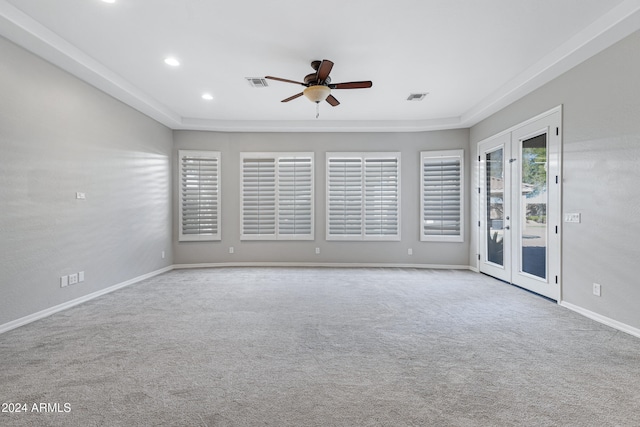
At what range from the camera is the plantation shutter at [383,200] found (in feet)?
21.3

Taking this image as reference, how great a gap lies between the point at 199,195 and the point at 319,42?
13.8 feet

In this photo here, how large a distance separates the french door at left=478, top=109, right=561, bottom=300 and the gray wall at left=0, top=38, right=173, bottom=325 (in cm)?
613

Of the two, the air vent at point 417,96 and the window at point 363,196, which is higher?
the air vent at point 417,96

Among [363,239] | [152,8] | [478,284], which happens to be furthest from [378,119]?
[152,8]

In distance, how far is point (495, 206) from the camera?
5.38 meters

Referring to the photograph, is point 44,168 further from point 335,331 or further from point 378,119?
point 378,119

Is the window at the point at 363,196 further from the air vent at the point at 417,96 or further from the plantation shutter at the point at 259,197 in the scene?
the air vent at the point at 417,96

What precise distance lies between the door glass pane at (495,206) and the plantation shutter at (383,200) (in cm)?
171

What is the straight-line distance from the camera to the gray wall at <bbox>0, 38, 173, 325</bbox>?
3119 mm

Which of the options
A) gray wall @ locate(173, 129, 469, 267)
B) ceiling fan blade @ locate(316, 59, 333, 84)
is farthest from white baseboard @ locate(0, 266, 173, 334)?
ceiling fan blade @ locate(316, 59, 333, 84)

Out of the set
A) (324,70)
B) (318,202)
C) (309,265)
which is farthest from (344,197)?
(324,70)

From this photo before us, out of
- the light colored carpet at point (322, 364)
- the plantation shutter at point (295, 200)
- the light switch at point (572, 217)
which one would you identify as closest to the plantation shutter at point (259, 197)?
the plantation shutter at point (295, 200)

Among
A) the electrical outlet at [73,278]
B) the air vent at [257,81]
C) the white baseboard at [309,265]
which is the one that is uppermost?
the air vent at [257,81]

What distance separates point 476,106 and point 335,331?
473cm
